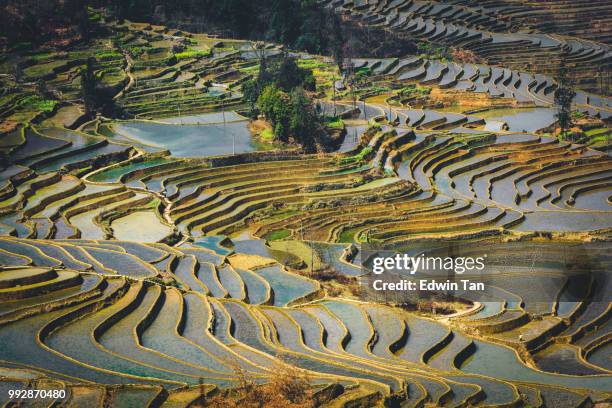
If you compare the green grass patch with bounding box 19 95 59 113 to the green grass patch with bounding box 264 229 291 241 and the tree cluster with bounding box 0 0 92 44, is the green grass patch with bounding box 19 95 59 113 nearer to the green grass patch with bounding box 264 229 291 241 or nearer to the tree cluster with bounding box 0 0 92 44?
the tree cluster with bounding box 0 0 92 44

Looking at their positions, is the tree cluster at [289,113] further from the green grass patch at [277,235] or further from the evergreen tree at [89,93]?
the green grass patch at [277,235]

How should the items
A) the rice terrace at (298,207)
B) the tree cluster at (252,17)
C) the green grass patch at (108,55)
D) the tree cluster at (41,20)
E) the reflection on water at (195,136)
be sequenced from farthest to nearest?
the tree cluster at (252,17), the tree cluster at (41,20), the green grass patch at (108,55), the reflection on water at (195,136), the rice terrace at (298,207)

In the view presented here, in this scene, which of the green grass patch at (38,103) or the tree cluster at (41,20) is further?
the tree cluster at (41,20)

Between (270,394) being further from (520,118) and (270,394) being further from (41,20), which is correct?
(41,20)

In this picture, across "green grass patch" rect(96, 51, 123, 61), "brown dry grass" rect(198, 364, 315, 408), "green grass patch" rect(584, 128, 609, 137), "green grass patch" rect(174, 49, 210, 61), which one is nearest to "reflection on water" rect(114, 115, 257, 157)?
"green grass patch" rect(96, 51, 123, 61)

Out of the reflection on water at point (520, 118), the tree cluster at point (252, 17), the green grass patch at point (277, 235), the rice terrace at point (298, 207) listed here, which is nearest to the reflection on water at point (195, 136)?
the rice terrace at point (298, 207)

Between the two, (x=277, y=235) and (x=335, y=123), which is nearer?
(x=277, y=235)

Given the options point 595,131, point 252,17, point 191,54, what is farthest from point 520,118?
point 252,17

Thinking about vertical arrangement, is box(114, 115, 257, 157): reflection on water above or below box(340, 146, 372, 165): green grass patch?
above

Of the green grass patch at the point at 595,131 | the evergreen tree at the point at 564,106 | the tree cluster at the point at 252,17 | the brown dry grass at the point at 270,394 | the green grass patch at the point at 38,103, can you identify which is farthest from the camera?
the tree cluster at the point at 252,17

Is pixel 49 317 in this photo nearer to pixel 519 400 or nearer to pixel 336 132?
pixel 519 400
